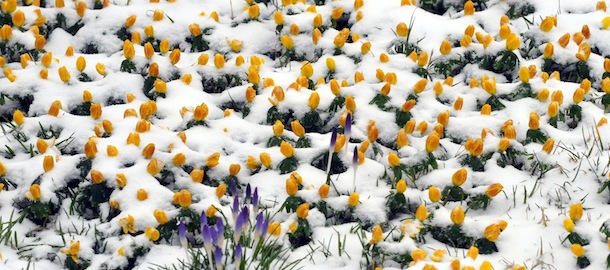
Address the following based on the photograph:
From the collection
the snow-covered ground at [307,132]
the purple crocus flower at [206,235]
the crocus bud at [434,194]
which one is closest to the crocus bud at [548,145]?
the snow-covered ground at [307,132]

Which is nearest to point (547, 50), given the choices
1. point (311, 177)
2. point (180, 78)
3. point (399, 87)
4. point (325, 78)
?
point (399, 87)

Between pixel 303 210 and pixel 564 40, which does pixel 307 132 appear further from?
pixel 564 40

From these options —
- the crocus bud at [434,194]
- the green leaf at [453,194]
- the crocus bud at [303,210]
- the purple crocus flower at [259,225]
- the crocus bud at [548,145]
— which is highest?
the purple crocus flower at [259,225]

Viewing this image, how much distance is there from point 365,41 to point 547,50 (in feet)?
3.23

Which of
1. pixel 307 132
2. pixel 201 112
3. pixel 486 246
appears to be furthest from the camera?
pixel 307 132

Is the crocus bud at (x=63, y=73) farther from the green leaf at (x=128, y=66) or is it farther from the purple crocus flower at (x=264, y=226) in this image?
the purple crocus flower at (x=264, y=226)

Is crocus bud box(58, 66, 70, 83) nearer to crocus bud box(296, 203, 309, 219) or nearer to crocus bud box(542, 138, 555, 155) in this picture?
crocus bud box(296, 203, 309, 219)

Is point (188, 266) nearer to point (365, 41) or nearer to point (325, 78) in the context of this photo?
point (325, 78)

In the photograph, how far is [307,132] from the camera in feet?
12.1

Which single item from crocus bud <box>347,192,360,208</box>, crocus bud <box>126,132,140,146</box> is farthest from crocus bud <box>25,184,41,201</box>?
crocus bud <box>347,192,360,208</box>

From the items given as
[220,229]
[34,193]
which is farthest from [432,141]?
[34,193]

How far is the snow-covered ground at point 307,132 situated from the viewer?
2.95 m

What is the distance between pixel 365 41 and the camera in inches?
166

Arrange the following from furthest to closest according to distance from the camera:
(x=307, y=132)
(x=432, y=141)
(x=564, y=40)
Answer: (x=564, y=40) < (x=307, y=132) < (x=432, y=141)
